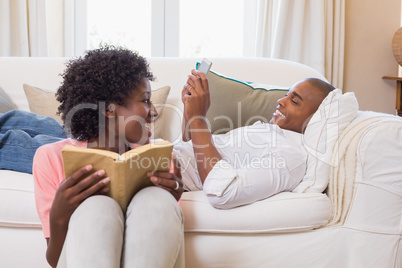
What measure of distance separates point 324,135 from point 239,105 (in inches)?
17.3

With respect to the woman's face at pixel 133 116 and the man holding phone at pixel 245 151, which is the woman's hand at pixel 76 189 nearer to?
the woman's face at pixel 133 116

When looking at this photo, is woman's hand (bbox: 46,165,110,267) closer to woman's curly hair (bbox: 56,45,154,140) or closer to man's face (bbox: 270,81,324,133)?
woman's curly hair (bbox: 56,45,154,140)

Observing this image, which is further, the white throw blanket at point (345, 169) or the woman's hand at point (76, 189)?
the white throw blanket at point (345, 169)

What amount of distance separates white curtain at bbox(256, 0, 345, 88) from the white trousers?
7.43 feet

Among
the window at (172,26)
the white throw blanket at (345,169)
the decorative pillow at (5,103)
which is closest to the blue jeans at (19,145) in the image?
the decorative pillow at (5,103)

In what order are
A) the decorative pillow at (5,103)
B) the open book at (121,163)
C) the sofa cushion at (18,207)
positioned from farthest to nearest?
the decorative pillow at (5,103) < the sofa cushion at (18,207) < the open book at (121,163)

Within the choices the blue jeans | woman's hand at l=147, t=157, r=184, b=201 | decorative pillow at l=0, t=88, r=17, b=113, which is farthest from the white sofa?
decorative pillow at l=0, t=88, r=17, b=113

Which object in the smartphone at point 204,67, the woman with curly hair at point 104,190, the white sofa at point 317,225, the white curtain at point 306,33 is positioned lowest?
the white sofa at point 317,225

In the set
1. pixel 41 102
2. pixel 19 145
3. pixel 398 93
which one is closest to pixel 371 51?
pixel 398 93

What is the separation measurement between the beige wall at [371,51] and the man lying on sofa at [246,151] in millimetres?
1835

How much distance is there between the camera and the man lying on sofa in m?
1.42

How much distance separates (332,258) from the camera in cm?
146

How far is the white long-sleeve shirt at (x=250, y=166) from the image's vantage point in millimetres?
1414

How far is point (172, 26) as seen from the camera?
3.39 m
